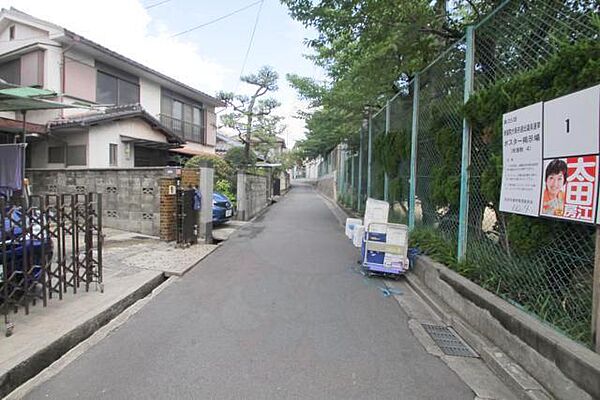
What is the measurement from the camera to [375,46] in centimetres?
596

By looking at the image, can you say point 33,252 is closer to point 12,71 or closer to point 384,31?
point 384,31

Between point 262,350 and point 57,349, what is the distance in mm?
1758

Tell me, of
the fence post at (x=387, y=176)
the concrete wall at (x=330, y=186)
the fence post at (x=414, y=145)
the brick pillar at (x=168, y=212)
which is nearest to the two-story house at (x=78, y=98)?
the brick pillar at (x=168, y=212)

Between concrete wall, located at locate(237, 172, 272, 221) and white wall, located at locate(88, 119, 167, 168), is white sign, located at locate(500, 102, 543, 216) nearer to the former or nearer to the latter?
concrete wall, located at locate(237, 172, 272, 221)

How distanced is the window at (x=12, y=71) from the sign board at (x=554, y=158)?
51.3 feet

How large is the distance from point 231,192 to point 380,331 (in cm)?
971

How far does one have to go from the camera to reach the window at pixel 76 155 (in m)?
11.1

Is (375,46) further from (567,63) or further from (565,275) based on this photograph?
(565,275)

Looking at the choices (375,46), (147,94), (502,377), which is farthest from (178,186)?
(147,94)

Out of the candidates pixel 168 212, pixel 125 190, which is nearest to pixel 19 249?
pixel 168 212

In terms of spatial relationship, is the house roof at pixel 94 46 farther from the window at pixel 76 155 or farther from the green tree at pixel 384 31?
the green tree at pixel 384 31

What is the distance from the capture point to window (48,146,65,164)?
11.4 m

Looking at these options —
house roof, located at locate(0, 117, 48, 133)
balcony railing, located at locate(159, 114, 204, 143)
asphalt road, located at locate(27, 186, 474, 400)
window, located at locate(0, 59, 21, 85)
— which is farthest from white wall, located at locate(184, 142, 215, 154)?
asphalt road, located at locate(27, 186, 474, 400)

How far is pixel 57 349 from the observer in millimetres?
2992
